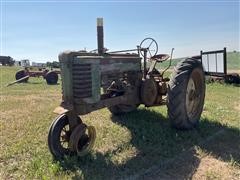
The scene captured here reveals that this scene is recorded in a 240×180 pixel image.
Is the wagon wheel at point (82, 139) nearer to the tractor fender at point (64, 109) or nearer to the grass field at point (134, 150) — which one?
the grass field at point (134, 150)

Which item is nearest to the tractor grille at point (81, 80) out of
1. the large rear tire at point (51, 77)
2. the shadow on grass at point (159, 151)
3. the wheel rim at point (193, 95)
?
the shadow on grass at point (159, 151)

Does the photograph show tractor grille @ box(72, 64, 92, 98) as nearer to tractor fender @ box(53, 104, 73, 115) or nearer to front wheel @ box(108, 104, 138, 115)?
tractor fender @ box(53, 104, 73, 115)

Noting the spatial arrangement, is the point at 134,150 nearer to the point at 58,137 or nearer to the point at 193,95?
the point at 58,137

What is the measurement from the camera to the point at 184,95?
5.48 metres

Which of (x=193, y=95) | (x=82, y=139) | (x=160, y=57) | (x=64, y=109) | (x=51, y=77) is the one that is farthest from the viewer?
(x=51, y=77)

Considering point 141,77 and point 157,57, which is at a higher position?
point 157,57

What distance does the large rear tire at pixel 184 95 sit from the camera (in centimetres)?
543

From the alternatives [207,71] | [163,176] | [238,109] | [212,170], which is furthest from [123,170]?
[207,71]

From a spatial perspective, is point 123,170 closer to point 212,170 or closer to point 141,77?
point 212,170

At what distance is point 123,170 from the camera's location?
13.8ft

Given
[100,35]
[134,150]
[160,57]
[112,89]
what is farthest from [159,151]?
[160,57]

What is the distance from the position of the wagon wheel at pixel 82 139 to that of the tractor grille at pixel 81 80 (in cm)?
48

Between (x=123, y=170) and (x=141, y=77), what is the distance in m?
2.44

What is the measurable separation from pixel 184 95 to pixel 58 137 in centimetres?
242
